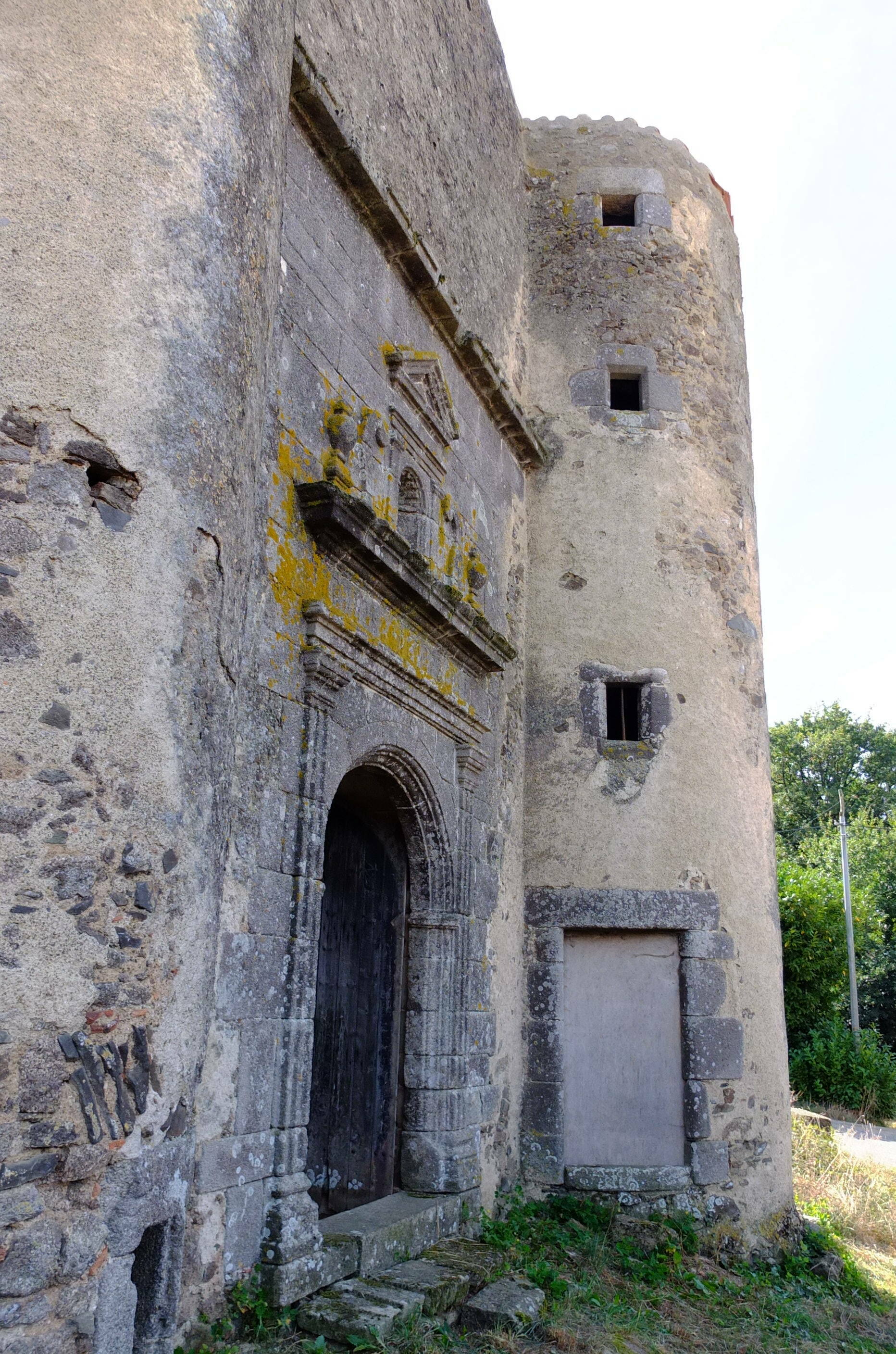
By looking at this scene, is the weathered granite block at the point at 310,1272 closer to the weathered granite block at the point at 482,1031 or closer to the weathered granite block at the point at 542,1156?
the weathered granite block at the point at 482,1031

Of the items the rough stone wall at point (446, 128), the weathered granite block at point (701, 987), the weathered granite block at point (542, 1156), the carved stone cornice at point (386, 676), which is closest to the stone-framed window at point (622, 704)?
the carved stone cornice at point (386, 676)

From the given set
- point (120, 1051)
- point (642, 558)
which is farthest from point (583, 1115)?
point (120, 1051)

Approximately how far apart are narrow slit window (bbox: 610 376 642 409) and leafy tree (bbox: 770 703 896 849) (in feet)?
73.4

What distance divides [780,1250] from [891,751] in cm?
2568

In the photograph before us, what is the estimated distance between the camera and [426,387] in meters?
6.02

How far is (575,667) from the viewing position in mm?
7445

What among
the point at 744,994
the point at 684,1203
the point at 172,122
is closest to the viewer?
the point at 172,122

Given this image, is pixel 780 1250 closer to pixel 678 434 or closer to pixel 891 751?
pixel 678 434

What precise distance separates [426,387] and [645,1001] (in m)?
4.04

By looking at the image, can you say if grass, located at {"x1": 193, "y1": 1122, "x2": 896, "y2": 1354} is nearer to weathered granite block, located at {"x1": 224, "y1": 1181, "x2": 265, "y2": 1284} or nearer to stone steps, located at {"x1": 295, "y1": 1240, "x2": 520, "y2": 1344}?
stone steps, located at {"x1": 295, "y1": 1240, "x2": 520, "y2": 1344}

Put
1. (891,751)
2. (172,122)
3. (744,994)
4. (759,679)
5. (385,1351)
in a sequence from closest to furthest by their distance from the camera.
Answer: (172,122), (385,1351), (744,994), (759,679), (891,751)

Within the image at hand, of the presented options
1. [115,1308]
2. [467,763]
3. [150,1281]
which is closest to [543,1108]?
[467,763]

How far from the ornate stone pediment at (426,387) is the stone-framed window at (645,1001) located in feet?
9.96

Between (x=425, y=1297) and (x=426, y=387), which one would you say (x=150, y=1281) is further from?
(x=426, y=387)
